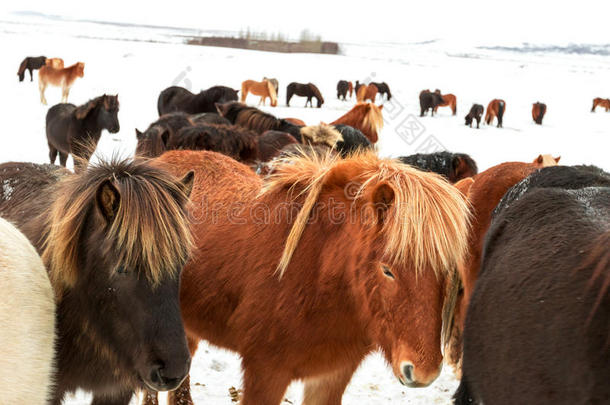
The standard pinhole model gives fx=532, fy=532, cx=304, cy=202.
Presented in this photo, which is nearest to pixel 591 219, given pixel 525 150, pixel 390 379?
pixel 390 379

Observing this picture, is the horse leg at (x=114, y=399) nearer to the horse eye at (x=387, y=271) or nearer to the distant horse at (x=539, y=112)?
the horse eye at (x=387, y=271)

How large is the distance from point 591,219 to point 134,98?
22.6m

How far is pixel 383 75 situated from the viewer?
40.5 meters

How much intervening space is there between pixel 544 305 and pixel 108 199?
72.6 inches

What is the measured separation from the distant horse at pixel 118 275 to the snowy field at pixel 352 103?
78 cm

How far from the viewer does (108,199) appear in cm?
220

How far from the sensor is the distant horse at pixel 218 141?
5.67 metres

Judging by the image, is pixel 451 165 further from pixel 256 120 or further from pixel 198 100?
pixel 198 100

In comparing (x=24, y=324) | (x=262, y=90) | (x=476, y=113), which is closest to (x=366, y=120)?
(x=24, y=324)

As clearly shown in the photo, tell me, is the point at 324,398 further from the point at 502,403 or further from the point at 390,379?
the point at 390,379

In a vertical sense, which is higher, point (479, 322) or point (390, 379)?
point (479, 322)

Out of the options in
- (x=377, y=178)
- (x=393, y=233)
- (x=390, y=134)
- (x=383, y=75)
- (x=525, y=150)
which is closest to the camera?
(x=393, y=233)

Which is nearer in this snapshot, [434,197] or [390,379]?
[434,197]

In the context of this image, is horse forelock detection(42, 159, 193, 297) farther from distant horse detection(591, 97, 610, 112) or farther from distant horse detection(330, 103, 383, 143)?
distant horse detection(591, 97, 610, 112)
